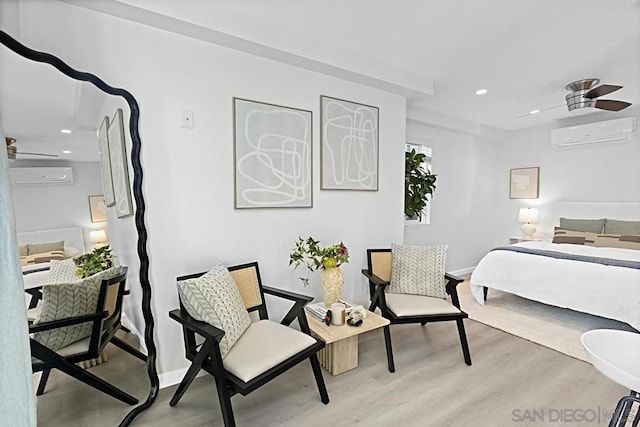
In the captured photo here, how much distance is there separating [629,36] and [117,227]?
4087 millimetres

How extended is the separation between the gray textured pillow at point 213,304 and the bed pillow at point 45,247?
613 mm

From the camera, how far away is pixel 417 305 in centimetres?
256

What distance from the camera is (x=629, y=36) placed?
2.59m

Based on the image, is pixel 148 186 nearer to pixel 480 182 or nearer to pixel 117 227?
pixel 117 227

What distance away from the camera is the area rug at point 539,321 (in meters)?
2.92

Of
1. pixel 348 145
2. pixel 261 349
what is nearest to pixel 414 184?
pixel 348 145

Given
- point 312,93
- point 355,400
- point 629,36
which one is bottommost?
point 355,400

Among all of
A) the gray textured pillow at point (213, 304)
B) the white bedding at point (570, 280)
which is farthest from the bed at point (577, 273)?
the gray textured pillow at point (213, 304)

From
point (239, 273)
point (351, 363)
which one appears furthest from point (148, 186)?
point (351, 363)

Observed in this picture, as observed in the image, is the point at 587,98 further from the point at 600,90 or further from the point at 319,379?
the point at 319,379

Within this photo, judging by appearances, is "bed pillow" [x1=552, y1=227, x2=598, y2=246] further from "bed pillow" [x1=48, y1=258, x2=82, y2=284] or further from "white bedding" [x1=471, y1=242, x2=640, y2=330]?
"bed pillow" [x1=48, y1=258, x2=82, y2=284]

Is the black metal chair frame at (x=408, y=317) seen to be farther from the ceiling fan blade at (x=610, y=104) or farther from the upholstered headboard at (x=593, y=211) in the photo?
the upholstered headboard at (x=593, y=211)

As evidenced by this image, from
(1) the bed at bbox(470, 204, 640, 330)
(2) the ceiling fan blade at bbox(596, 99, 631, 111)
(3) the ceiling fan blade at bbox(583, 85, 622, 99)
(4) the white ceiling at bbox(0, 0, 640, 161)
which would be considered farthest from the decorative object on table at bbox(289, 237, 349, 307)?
(2) the ceiling fan blade at bbox(596, 99, 631, 111)

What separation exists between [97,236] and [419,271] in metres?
2.44
